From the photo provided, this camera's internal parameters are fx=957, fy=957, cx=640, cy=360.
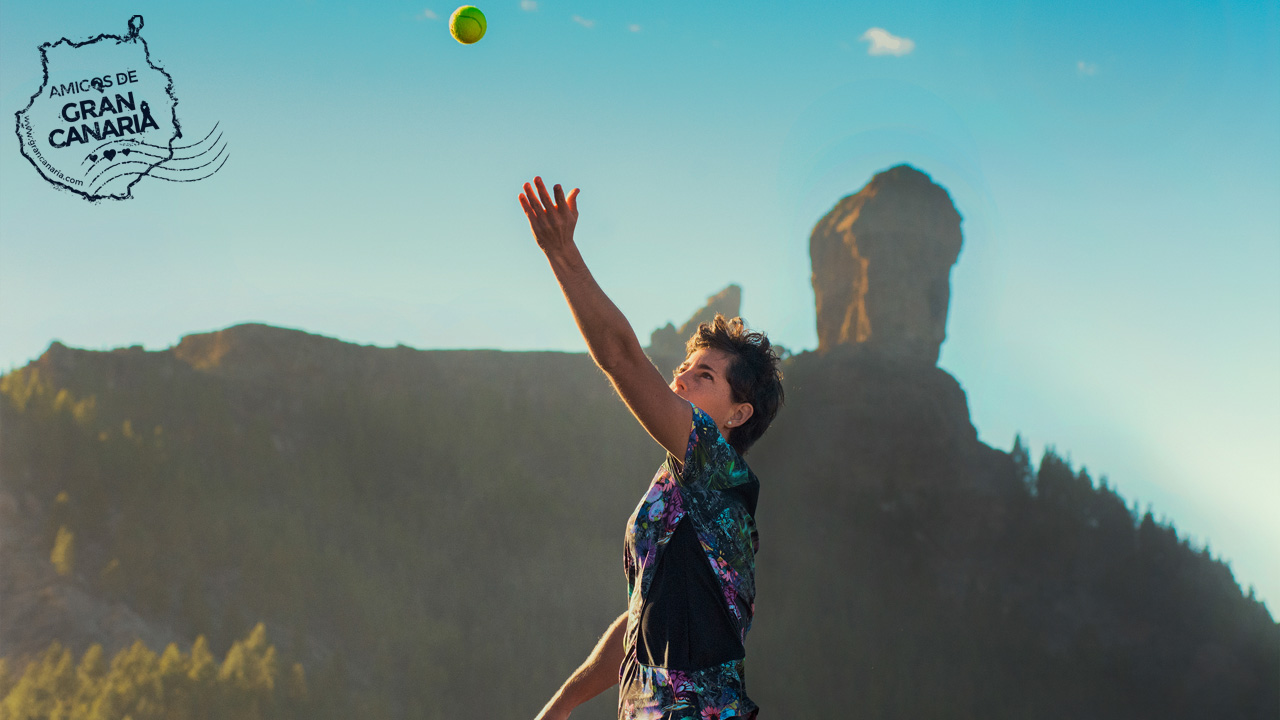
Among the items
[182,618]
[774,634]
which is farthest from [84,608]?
[774,634]

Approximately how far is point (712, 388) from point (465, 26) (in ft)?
11.9

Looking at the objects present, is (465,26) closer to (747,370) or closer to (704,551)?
(747,370)

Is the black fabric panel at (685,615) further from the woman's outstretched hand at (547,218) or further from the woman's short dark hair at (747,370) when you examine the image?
the woman's outstretched hand at (547,218)

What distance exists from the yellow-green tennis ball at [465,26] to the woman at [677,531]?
3.52 meters

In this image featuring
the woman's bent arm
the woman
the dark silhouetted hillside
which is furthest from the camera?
the dark silhouetted hillside

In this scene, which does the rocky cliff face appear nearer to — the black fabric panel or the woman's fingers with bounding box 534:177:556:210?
the black fabric panel

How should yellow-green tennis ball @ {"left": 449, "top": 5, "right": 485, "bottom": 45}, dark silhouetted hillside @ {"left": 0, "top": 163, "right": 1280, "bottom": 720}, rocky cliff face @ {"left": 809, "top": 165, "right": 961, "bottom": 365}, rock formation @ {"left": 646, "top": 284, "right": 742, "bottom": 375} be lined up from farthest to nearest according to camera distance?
rock formation @ {"left": 646, "top": 284, "right": 742, "bottom": 375} < rocky cliff face @ {"left": 809, "top": 165, "right": 961, "bottom": 365} < dark silhouetted hillside @ {"left": 0, "top": 163, "right": 1280, "bottom": 720} < yellow-green tennis ball @ {"left": 449, "top": 5, "right": 485, "bottom": 45}

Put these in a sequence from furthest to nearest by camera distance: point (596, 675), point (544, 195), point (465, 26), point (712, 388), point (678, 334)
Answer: point (678, 334) < point (465, 26) < point (596, 675) < point (712, 388) < point (544, 195)

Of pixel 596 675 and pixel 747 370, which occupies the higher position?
pixel 747 370

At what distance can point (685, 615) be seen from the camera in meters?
2.78

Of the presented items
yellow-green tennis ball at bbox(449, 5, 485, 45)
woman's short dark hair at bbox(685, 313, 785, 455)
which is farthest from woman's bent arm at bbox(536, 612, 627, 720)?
yellow-green tennis ball at bbox(449, 5, 485, 45)

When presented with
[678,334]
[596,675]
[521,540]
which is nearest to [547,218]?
[596,675]

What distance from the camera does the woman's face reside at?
3061 mm

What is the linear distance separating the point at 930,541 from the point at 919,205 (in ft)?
52.5
